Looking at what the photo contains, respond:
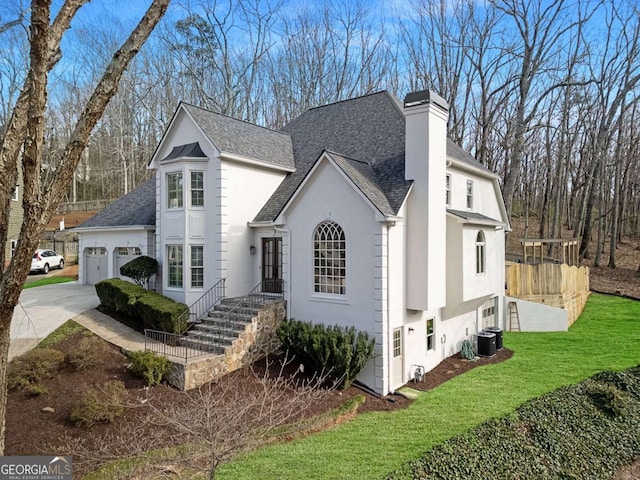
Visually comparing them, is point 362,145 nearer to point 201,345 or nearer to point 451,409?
point 201,345

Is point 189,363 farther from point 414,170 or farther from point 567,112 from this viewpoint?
point 567,112

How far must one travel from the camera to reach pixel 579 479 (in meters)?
8.97

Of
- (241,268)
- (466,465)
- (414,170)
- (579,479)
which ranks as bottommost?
(579,479)

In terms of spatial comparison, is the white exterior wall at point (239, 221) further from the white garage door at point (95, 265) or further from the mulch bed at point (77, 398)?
the white garage door at point (95, 265)

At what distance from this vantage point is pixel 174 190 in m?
16.4

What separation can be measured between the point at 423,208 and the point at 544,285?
35.2 ft

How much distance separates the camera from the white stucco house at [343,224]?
12.7 m

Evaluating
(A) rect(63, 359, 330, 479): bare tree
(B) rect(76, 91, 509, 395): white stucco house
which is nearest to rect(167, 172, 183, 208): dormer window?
(B) rect(76, 91, 509, 395): white stucco house

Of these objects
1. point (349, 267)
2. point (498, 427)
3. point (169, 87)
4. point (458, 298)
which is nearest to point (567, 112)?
point (458, 298)

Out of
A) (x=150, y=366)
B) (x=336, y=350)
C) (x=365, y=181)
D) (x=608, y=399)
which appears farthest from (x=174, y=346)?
(x=608, y=399)

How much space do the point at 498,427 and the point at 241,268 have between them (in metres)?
10.1

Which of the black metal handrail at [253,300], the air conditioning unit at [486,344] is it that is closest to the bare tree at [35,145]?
the black metal handrail at [253,300]

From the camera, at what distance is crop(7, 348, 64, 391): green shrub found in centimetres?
1062

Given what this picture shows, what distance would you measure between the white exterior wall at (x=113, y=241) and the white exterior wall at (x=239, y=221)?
4.98 metres
